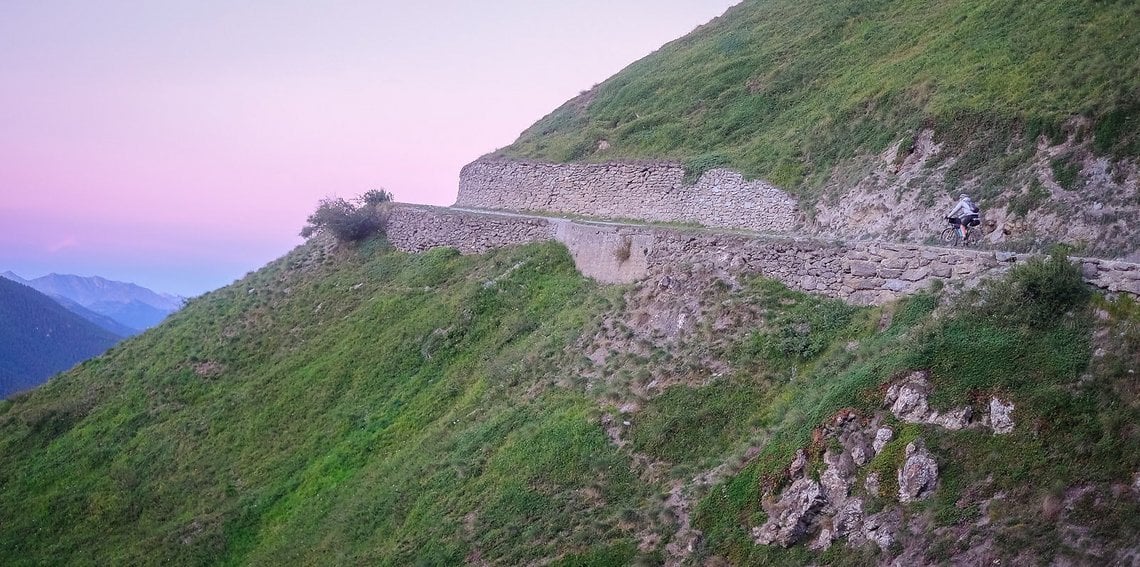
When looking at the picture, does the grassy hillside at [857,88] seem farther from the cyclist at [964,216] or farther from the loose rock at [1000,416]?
the loose rock at [1000,416]

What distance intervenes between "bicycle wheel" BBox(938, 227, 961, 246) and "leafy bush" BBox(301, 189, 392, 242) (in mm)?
18845

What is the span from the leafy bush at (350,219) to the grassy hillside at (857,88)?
6738 millimetres

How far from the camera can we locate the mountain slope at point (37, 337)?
67.1m

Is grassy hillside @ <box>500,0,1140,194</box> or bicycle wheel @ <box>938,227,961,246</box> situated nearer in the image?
bicycle wheel @ <box>938,227,961,246</box>

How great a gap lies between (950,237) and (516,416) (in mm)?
8355

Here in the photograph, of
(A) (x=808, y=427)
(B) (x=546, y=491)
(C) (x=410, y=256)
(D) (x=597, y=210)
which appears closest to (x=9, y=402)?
(C) (x=410, y=256)

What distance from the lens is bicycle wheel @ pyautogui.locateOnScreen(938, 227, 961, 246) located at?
14289 mm

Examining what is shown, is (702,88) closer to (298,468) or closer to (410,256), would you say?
(410,256)

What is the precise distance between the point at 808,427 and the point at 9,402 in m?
24.8

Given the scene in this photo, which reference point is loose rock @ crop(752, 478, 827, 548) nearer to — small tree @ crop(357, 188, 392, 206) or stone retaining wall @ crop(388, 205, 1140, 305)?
stone retaining wall @ crop(388, 205, 1140, 305)

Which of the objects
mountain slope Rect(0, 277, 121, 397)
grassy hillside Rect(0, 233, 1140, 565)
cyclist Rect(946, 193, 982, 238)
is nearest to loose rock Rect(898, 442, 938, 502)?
grassy hillside Rect(0, 233, 1140, 565)

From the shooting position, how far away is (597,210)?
88.5 ft

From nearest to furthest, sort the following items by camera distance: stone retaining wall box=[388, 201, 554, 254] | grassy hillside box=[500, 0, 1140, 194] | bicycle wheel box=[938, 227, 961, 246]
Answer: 1. bicycle wheel box=[938, 227, 961, 246]
2. grassy hillside box=[500, 0, 1140, 194]
3. stone retaining wall box=[388, 201, 554, 254]

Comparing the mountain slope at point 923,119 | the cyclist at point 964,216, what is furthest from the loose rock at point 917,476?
the cyclist at point 964,216
